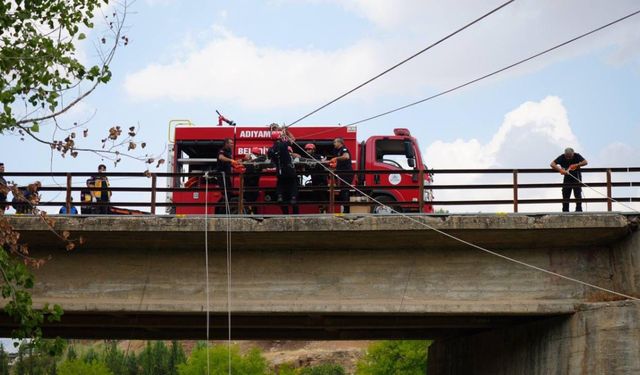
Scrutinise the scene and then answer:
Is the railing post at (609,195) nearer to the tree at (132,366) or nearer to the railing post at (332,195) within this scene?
the railing post at (332,195)

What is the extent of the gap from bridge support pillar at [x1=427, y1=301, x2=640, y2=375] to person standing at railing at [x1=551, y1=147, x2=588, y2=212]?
246 cm

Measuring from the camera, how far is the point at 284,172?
65.8 ft

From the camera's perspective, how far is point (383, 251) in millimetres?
18875

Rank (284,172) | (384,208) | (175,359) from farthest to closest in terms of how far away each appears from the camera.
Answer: (175,359) < (384,208) < (284,172)

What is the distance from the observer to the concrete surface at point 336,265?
17.9 meters

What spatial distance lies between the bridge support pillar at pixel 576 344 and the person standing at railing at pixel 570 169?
8.08 ft

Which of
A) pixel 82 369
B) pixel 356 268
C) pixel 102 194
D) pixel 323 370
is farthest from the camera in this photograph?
pixel 323 370

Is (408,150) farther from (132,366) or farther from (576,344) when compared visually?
(132,366)

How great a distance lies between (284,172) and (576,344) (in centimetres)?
650

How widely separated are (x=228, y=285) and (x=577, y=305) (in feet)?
20.6

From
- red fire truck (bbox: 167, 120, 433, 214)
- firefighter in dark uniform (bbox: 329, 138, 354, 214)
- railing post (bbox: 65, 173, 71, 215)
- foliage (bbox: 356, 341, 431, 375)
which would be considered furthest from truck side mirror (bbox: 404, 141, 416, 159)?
foliage (bbox: 356, 341, 431, 375)

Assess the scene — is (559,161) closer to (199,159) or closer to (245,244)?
(245,244)

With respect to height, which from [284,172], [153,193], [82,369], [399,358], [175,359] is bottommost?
[175,359]

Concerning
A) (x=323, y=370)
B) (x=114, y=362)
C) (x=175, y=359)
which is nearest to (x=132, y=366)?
(x=114, y=362)
